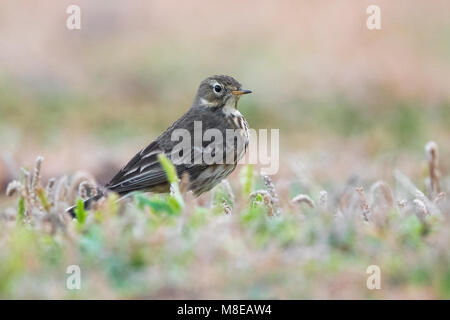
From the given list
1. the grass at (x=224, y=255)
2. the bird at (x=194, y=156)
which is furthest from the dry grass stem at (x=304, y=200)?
the bird at (x=194, y=156)

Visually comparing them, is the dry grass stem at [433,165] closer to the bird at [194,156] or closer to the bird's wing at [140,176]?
the bird at [194,156]

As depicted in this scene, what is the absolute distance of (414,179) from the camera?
1009cm

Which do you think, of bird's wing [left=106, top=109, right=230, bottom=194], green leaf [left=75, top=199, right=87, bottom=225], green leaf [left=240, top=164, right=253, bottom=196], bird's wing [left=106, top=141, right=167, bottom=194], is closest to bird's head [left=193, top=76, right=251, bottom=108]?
bird's wing [left=106, top=109, right=230, bottom=194]

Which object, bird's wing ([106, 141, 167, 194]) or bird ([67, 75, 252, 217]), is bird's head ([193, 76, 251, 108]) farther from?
bird's wing ([106, 141, 167, 194])

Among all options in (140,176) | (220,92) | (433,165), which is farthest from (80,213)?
(433,165)

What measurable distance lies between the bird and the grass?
5.23 feet

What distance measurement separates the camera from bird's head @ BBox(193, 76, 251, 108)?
7.52 meters

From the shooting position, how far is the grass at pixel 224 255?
402cm

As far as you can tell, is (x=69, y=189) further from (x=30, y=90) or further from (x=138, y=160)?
(x=30, y=90)

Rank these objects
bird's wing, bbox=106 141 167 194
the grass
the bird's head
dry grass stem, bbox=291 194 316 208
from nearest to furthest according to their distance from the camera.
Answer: the grass → dry grass stem, bbox=291 194 316 208 → bird's wing, bbox=106 141 167 194 → the bird's head

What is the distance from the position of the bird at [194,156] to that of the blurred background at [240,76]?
9.36 ft

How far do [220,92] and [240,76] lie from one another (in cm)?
712

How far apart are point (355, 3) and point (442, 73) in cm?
207

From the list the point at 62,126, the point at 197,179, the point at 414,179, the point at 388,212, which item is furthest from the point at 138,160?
the point at 62,126
